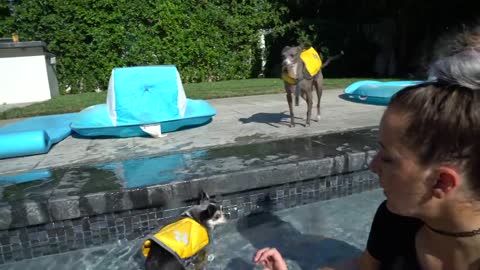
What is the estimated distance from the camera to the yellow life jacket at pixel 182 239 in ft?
Answer: 8.02

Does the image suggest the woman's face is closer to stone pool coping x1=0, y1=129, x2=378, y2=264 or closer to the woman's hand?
the woman's hand

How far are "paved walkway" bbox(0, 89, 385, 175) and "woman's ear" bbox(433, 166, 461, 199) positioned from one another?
3.74 metres

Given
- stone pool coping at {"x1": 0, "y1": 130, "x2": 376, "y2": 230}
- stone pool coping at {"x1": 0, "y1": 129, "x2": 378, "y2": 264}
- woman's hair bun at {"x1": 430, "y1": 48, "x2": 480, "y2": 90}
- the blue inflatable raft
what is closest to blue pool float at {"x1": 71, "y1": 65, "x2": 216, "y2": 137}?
stone pool coping at {"x1": 0, "y1": 129, "x2": 378, "y2": 264}

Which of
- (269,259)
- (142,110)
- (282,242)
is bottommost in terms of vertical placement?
(282,242)

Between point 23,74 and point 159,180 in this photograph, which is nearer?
point 159,180

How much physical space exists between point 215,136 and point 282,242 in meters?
2.24

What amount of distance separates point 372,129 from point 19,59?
12.1 metres

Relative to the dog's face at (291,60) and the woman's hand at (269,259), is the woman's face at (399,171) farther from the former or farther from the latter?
the dog's face at (291,60)

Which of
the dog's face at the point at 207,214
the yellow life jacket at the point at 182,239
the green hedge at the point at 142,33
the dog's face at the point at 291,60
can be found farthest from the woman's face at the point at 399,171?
the green hedge at the point at 142,33

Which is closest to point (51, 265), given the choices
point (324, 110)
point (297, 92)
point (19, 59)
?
point (297, 92)

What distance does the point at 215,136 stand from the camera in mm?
5426

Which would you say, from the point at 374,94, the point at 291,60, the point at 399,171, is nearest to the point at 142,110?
the point at 291,60

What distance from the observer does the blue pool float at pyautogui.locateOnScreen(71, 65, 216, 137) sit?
562 cm

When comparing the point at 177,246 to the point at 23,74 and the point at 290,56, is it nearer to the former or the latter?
the point at 290,56
